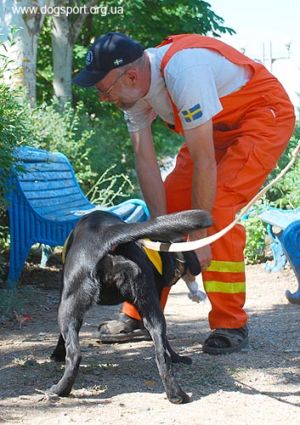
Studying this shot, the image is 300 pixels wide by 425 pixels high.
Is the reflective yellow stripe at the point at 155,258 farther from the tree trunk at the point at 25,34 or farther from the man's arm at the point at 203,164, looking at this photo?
the tree trunk at the point at 25,34

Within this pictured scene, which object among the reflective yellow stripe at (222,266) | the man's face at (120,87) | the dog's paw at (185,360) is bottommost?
the dog's paw at (185,360)

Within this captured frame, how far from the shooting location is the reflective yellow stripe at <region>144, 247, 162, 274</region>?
348 centimetres

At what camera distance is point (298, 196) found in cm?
909

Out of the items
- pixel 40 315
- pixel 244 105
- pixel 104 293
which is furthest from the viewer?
pixel 40 315

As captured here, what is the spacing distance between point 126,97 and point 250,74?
0.74m

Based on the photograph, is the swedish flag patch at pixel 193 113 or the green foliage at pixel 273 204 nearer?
the swedish flag patch at pixel 193 113

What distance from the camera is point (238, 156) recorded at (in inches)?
160

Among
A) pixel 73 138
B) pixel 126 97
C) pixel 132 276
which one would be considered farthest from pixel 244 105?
pixel 73 138

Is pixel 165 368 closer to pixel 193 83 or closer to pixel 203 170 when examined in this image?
pixel 203 170

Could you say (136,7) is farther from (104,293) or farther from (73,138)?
(104,293)

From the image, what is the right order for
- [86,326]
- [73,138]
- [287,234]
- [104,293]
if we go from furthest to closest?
[73,138], [287,234], [86,326], [104,293]

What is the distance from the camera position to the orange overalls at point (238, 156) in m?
4.06

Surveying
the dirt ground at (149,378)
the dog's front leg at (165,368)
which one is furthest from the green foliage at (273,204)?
the dog's front leg at (165,368)

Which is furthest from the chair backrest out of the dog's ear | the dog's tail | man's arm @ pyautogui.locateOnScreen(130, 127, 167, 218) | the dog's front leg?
the dog's front leg
